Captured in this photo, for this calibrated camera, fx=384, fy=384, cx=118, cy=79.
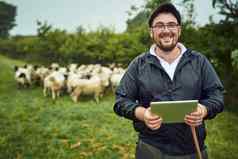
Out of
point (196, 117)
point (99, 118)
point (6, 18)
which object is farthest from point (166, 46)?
point (6, 18)

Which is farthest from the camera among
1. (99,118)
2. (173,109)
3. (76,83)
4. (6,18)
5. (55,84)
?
(6,18)

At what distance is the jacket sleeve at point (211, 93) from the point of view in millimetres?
2209

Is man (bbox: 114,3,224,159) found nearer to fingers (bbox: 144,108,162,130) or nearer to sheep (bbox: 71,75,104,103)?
fingers (bbox: 144,108,162,130)

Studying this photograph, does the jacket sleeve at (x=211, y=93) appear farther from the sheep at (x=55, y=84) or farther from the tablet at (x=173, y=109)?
the sheep at (x=55, y=84)

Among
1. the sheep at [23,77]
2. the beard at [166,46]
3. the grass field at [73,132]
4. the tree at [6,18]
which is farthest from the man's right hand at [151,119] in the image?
the tree at [6,18]

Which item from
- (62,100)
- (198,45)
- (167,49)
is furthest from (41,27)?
(167,49)

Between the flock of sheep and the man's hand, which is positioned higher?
the man's hand

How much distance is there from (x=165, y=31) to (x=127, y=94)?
0.43 meters

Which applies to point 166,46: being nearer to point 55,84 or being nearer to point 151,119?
point 151,119

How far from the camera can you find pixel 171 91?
7.45 ft

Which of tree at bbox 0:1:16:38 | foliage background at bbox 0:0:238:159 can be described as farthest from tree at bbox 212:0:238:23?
tree at bbox 0:1:16:38

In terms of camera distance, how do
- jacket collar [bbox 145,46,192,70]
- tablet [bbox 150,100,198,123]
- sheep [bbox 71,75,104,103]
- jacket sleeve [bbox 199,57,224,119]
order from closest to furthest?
tablet [bbox 150,100,198,123]
jacket sleeve [bbox 199,57,224,119]
jacket collar [bbox 145,46,192,70]
sheep [bbox 71,75,104,103]

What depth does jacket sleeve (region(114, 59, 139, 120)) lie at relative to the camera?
7.40 feet

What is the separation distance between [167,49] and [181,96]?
293 millimetres
